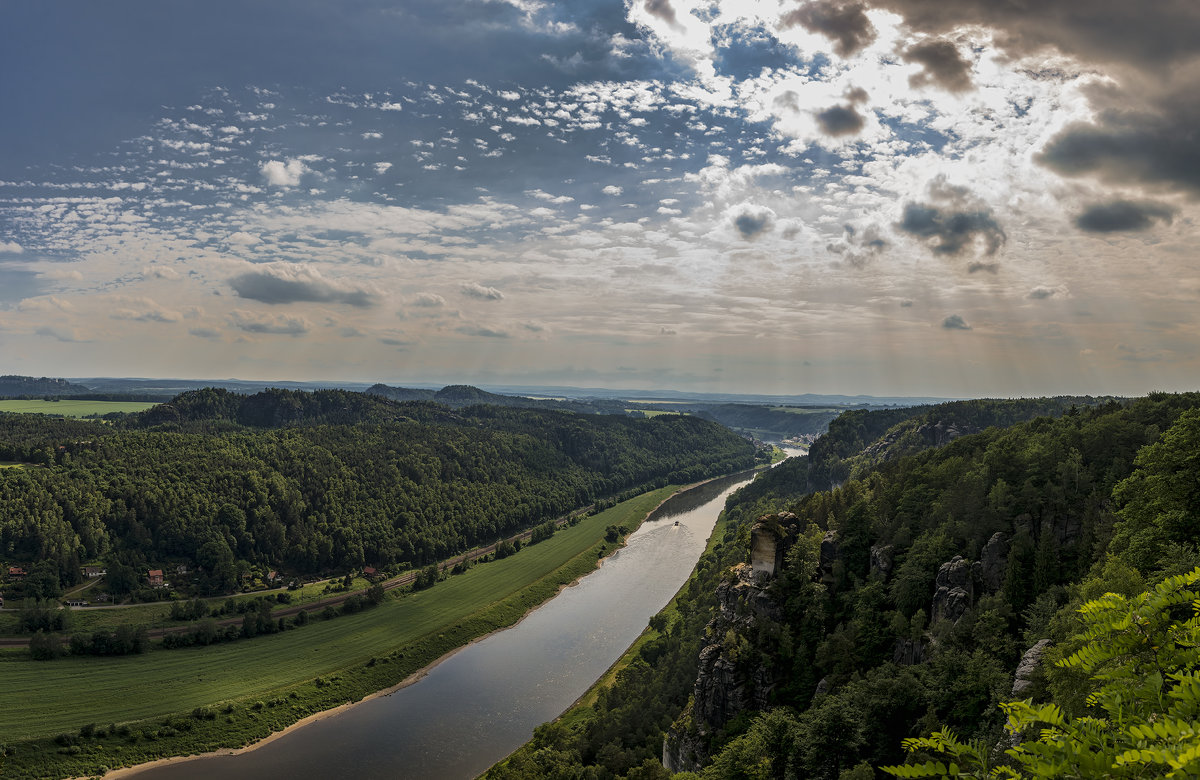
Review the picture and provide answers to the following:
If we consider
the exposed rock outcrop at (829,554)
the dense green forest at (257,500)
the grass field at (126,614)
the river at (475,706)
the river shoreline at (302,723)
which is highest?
the exposed rock outcrop at (829,554)

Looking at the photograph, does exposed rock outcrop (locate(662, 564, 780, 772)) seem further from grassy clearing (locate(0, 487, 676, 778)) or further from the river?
grassy clearing (locate(0, 487, 676, 778))

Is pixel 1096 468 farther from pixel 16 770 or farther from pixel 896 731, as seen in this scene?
pixel 16 770

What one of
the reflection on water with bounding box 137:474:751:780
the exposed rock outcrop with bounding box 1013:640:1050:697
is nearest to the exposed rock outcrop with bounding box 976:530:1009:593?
the exposed rock outcrop with bounding box 1013:640:1050:697

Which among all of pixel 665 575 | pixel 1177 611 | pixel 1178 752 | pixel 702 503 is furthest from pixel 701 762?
pixel 702 503

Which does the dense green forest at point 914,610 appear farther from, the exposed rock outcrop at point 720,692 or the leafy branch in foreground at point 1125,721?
the leafy branch in foreground at point 1125,721

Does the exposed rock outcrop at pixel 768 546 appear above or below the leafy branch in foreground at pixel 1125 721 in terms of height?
below

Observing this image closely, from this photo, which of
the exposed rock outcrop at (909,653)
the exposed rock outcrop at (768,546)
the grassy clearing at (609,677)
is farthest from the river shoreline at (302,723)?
the exposed rock outcrop at (909,653)

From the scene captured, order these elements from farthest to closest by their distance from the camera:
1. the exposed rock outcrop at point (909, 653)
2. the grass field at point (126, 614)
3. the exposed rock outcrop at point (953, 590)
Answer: the grass field at point (126, 614)
the exposed rock outcrop at point (953, 590)
the exposed rock outcrop at point (909, 653)
